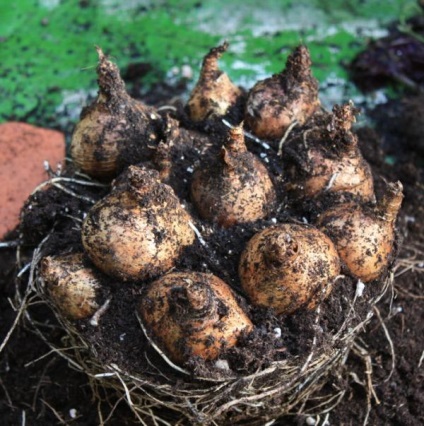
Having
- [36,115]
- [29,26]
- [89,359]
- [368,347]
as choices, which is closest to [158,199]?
[89,359]

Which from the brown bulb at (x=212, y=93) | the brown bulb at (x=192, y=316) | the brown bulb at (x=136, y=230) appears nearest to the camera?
the brown bulb at (x=192, y=316)

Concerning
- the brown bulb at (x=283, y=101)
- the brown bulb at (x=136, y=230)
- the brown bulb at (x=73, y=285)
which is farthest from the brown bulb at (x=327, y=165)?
the brown bulb at (x=73, y=285)

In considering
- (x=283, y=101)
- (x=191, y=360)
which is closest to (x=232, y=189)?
(x=283, y=101)

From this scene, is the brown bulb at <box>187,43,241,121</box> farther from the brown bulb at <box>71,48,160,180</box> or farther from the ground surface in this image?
the ground surface

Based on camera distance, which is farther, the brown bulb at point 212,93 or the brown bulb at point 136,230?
the brown bulb at point 212,93

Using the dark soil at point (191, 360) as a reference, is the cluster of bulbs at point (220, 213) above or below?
above

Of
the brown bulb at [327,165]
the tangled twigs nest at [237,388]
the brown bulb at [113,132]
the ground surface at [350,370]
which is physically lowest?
the ground surface at [350,370]

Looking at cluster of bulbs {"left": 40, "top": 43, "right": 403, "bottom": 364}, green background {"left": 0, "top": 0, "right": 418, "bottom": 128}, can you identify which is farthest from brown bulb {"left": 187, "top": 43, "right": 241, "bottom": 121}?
green background {"left": 0, "top": 0, "right": 418, "bottom": 128}

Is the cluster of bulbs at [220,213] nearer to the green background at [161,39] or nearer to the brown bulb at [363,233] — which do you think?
the brown bulb at [363,233]
